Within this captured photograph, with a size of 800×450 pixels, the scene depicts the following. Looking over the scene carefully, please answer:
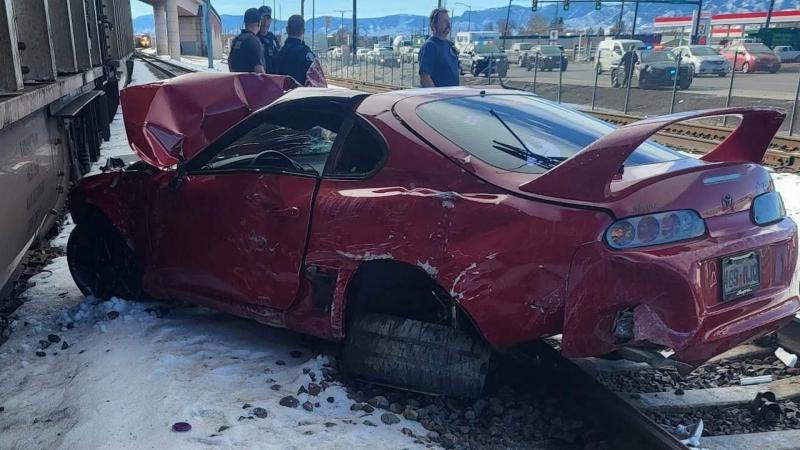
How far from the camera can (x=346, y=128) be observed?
3711 millimetres

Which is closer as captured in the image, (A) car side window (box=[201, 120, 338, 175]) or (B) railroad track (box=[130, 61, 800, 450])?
(B) railroad track (box=[130, 61, 800, 450])

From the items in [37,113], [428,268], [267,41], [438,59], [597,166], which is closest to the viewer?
[597,166]

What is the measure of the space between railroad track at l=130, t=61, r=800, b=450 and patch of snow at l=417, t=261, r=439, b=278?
100 centimetres

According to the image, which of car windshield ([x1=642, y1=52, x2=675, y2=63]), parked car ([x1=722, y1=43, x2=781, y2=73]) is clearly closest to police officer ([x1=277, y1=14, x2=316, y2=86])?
car windshield ([x1=642, y1=52, x2=675, y2=63])

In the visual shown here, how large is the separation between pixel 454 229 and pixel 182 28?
100246 millimetres

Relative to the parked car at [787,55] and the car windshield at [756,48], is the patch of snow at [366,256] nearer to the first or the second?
the car windshield at [756,48]

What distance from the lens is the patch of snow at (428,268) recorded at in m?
3.21

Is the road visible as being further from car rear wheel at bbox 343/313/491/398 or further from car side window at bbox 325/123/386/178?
car rear wheel at bbox 343/313/491/398

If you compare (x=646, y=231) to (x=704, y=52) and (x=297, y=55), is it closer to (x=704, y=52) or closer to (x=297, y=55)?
(x=297, y=55)

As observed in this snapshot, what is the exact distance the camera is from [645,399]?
3553 millimetres

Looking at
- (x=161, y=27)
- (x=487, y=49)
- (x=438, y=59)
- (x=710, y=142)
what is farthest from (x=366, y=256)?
(x=161, y=27)

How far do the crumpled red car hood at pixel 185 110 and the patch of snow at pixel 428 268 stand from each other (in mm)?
2004

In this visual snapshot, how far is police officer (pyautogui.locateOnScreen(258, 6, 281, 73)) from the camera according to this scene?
9.05 m

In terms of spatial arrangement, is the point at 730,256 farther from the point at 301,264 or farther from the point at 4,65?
the point at 4,65
